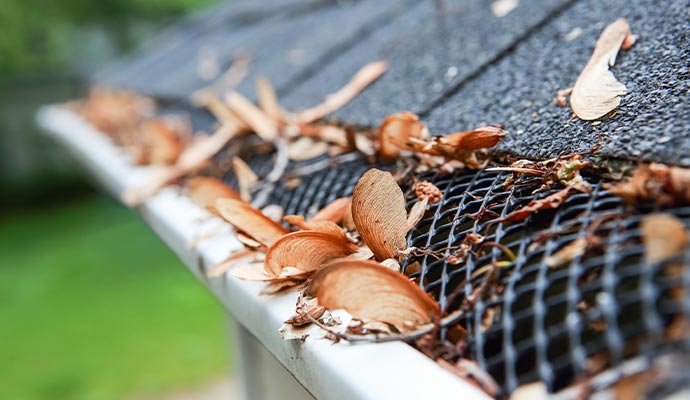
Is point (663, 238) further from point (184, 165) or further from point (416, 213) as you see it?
point (184, 165)

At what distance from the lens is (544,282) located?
1.57 feet

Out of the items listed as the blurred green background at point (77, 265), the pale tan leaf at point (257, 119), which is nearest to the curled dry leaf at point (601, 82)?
the pale tan leaf at point (257, 119)

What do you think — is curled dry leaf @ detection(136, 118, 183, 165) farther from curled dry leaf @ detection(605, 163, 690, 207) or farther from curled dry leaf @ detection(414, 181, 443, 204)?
curled dry leaf @ detection(605, 163, 690, 207)

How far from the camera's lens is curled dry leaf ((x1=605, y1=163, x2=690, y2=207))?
477mm

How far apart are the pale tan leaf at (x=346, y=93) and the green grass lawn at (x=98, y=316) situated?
3065 mm

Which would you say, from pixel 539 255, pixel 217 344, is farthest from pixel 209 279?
pixel 217 344

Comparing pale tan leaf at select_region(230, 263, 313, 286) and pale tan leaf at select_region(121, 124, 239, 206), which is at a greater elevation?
pale tan leaf at select_region(121, 124, 239, 206)

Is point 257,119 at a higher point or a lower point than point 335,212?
higher

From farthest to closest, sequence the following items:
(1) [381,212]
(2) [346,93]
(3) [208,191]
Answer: (2) [346,93], (3) [208,191], (1) [381,212]

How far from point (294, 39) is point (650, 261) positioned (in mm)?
1850

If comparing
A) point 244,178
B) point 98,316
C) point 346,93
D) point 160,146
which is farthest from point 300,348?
point 98,316

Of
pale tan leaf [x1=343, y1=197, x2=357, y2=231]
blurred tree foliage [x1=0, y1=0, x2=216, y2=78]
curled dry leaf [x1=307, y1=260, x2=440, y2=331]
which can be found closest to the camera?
curled dry leaf [x1=307, y1=260, x2=440, y2=331]

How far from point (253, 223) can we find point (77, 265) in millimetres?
5686

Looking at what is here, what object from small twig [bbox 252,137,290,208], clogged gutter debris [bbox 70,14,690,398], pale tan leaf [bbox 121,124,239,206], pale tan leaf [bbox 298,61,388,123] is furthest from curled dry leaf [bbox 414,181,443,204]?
pale tan leaf [bbox 121,124,239,206]
